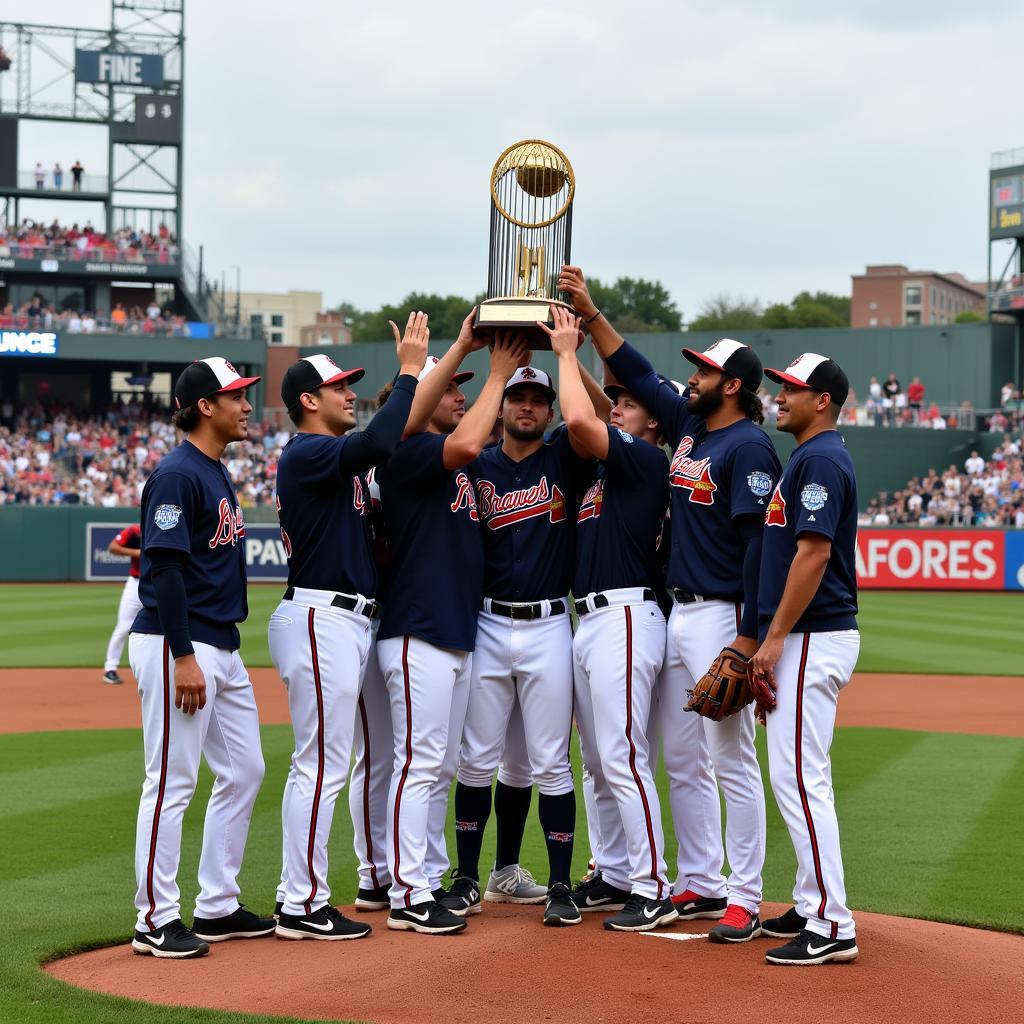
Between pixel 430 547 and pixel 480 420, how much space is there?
569 mm

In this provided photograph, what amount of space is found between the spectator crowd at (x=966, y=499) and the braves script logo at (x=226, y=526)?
27.3m

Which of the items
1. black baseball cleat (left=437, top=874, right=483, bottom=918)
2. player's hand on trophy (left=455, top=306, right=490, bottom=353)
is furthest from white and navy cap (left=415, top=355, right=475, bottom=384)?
black baseball cleat (left=437, top=874, right=483, bottom=918)

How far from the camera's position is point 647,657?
5.52 metres

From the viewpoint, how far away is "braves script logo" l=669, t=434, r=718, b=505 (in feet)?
18.0

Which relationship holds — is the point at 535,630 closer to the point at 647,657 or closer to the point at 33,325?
the point at 647,657

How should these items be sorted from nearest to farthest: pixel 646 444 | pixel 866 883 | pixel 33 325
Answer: pixel 646 444
pixel 866 883
pixel 33 325

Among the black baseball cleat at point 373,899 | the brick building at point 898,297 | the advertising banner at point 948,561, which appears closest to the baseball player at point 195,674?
the black baseball cleat at point 373,899

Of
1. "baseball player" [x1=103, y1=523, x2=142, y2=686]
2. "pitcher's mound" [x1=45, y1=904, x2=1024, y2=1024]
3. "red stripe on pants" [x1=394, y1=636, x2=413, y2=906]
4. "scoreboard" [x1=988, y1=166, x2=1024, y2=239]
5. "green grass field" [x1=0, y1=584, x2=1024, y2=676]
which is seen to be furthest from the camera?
"scoreboard" [x1=988, y1=166, x2=1024, y2=239]

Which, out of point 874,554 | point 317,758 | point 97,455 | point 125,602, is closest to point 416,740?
point 317,758

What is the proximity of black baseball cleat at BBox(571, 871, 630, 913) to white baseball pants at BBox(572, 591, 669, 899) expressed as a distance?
17 cm

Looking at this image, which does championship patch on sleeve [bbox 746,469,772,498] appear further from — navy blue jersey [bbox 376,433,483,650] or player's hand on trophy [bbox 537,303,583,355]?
navy blue jersey [bbox 376,433,483,650]

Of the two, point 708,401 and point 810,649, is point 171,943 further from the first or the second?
point 708,401

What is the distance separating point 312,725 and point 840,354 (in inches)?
1778

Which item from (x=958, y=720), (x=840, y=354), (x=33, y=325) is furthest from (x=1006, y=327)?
(x=958, y=720)
